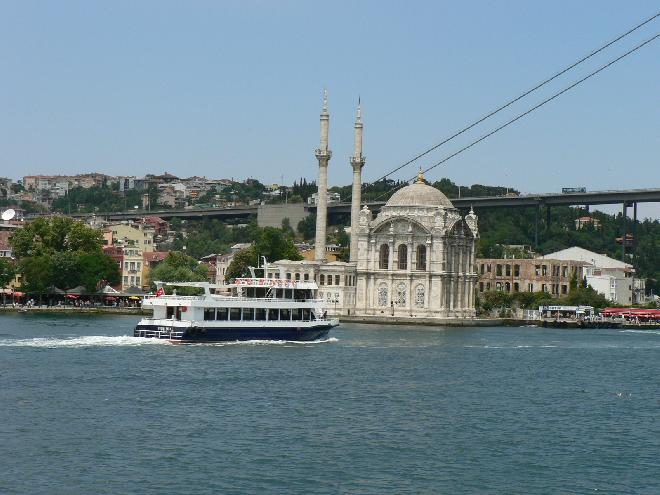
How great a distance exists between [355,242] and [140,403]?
195 ft

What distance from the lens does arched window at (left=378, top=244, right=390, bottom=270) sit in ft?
285

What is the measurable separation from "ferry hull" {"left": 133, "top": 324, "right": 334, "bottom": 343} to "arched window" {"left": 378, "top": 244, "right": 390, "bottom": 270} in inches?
1251

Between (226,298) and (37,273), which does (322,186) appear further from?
(226,298)

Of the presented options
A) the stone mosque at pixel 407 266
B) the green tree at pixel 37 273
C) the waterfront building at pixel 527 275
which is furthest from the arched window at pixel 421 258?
the waterfront building at pixel 527 275

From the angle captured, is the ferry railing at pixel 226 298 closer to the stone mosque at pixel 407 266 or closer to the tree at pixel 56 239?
the stone mosque at pixel 407 266

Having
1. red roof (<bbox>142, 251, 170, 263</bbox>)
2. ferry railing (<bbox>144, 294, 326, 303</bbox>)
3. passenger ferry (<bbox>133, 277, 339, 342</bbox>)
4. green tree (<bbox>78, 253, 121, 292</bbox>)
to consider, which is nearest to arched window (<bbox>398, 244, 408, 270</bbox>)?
green tree (<bbox>78, 253, 121, 292</bbox>)

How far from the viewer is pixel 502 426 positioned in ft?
109

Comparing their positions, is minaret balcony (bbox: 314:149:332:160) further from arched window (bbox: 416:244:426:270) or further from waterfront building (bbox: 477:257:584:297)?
waterfront building (bbox: 477:257:584:297)

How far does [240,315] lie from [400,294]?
111 ft

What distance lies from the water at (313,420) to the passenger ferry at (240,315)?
756 millimetres

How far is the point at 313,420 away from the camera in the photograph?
33062mm

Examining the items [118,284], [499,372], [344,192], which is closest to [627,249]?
[344,192]

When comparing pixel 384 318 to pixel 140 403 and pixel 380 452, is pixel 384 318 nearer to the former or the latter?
pixel 140 403

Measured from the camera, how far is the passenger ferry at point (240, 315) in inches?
2026
